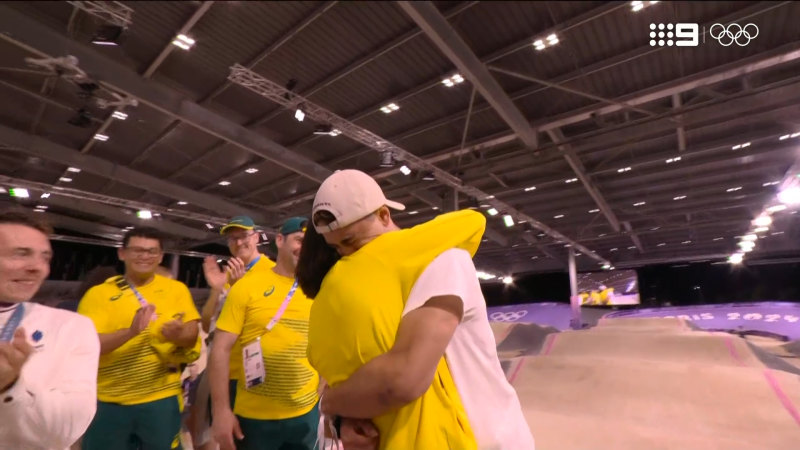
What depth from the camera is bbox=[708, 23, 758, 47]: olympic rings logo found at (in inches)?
191

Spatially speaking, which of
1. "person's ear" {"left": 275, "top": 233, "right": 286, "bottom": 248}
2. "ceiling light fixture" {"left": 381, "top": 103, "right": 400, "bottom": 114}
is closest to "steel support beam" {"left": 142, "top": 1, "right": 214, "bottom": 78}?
"ceiling light fixture" {"left": 381, "top": 103, "right": 400, "bottom": 114}

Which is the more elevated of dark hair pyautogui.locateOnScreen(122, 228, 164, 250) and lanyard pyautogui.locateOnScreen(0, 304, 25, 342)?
dark hair pyautogui.locateOnScreen(122, 228, 164, 250)

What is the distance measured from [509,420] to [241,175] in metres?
9.69

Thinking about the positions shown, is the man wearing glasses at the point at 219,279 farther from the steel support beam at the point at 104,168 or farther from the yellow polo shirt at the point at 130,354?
the steel support beam at the point at 104,168

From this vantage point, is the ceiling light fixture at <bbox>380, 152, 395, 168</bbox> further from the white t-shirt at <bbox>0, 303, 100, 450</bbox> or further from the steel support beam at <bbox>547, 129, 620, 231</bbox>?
the white t-shirt at <bbox>0, 303, 100, 450</bbox>

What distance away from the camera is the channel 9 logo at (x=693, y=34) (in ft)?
16.0

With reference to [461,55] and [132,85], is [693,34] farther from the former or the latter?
[132,85]

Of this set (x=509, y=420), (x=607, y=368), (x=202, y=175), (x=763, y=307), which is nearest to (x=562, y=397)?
(x=607, y=368)

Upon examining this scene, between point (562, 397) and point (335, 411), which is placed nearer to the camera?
point (335, 411)

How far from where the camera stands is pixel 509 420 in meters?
0.92

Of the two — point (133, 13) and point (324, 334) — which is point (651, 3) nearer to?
point (324, 334)

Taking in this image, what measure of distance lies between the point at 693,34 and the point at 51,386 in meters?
6.61

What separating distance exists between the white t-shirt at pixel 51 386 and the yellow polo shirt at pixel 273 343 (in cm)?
73

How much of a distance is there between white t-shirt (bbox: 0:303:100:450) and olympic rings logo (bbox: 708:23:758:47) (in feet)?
21.8
